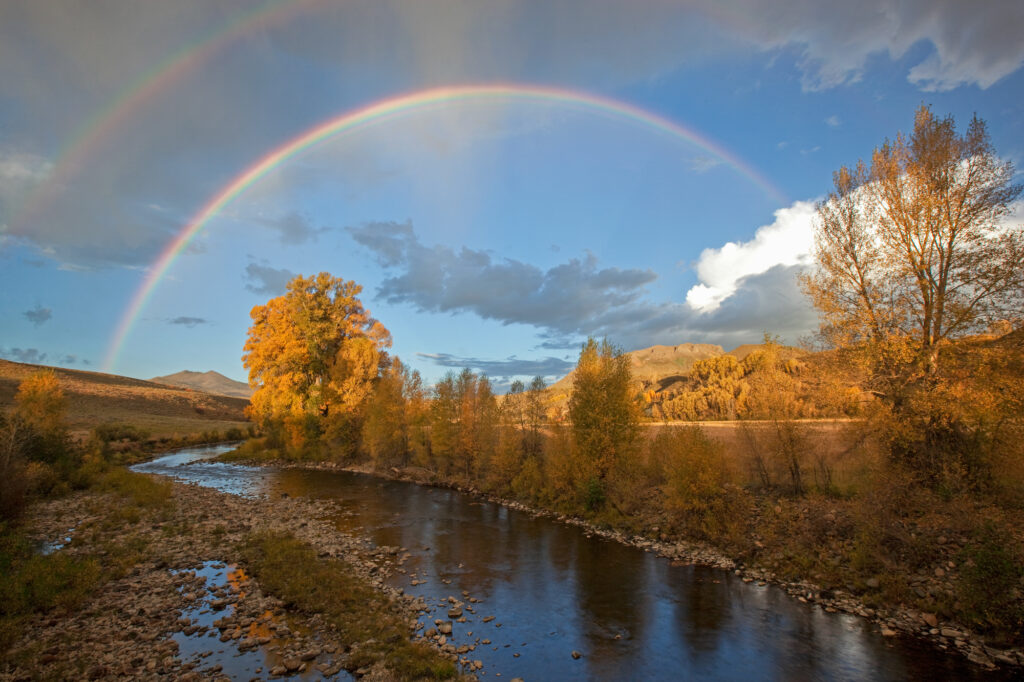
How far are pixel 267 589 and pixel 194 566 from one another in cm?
453

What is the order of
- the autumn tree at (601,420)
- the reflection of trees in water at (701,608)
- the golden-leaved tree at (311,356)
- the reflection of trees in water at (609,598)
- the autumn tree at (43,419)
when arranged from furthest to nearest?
the golden-leaved tree at (311,356) → the autumn tree at (43,419) → the autumn tree at (601,420) → the reflection of trees in water at (701,608) → the reflection of trees in water at (609,598)

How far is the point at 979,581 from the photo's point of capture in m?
11.8

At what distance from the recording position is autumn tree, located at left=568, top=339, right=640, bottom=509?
2609 centimetres

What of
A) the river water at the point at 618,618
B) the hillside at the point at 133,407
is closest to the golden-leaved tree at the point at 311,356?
the hillside at the point at 133,407

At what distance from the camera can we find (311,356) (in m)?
50.1

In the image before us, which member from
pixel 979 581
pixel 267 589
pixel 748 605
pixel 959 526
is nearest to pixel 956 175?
pixel 959 526

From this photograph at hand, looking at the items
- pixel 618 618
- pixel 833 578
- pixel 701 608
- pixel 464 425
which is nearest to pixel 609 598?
pixel 618 618

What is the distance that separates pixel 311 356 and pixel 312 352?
584 mm

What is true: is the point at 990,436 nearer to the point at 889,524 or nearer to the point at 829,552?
the point at 889,524

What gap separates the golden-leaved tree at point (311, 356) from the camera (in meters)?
48.6

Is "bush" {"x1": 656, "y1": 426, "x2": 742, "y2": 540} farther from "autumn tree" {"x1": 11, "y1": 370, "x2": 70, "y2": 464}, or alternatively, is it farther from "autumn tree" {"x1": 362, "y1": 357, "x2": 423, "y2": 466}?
"autumn tree" {"x1": 11, "y1": 370, "x2": 70, "y2": 464}

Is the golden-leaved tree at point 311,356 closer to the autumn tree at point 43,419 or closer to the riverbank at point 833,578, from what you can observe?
the autumn tree at point 43,419

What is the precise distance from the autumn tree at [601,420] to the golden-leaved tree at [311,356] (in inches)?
1141

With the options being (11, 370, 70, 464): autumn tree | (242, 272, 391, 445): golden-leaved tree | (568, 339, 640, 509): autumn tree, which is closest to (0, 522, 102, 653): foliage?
(11, 370, 70, 464): autumn tree
